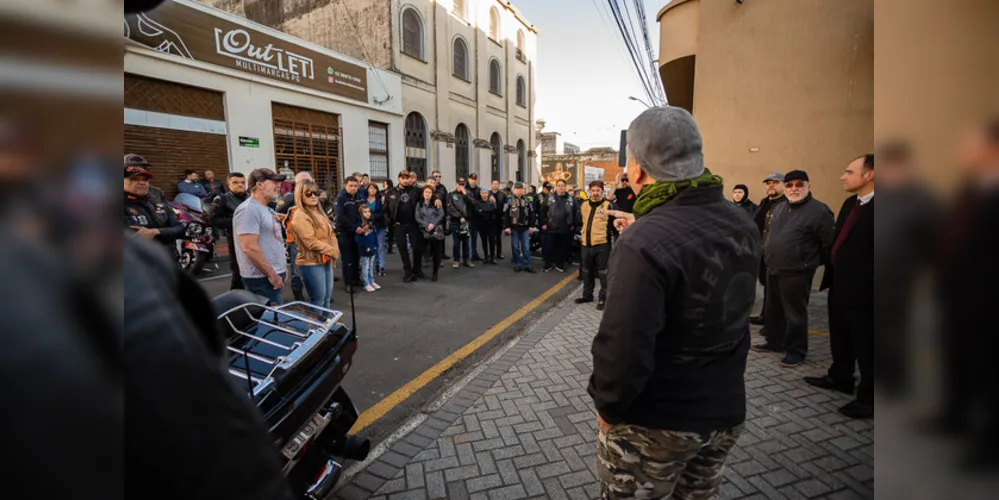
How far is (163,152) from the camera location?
1077cm

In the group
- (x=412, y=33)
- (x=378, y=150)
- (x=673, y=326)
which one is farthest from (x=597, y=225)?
(x=412, y=33)

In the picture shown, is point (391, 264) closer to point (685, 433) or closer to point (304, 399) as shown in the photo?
point (304, 399)

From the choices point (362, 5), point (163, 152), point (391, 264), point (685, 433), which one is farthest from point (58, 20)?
point (362, 5)

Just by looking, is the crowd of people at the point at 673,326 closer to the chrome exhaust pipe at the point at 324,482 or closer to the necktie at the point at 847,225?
the chrome exhaust pipe at the point at 324,482

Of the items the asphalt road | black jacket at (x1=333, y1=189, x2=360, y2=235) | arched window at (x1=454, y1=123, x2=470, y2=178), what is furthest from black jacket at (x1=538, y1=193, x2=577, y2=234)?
arched window at (x1=454, y1=123, x2=470, y2=178)

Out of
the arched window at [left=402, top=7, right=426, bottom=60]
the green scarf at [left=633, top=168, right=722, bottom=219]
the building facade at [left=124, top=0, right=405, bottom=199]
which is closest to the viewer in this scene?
the green scarf at [left=633, top=168, right=722, bottom=219]

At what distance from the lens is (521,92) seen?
2939 cm

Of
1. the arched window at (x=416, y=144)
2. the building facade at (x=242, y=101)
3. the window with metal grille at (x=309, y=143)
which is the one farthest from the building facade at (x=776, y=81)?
the arched window at (x=416, y=144)

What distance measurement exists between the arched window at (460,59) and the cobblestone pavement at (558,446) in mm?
20776

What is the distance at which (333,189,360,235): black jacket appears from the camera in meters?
6.91

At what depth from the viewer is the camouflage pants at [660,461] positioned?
1654 millimetres

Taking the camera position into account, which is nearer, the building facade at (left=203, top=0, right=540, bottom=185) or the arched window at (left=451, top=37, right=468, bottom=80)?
the building facade at (left=203, top=0, right=540, bottom=185)

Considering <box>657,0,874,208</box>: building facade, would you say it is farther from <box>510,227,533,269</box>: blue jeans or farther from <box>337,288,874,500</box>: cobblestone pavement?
<box>337,288,874,500</box>: cobblestone pavement

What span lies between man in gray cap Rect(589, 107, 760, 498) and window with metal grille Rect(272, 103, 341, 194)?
560 inches
